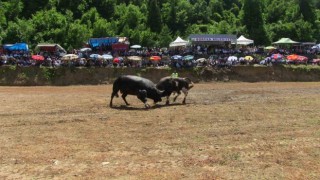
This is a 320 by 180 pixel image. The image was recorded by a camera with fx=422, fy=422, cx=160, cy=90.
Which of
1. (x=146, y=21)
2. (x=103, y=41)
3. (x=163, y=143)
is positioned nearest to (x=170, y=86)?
(x=163, y=143)

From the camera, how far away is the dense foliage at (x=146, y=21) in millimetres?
85750

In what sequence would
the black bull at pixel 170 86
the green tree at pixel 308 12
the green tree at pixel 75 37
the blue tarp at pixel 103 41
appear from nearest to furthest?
the black bull at pixel 170 86
the blue tarp at pixel 103 41
the green tree at pixel 75 37
the green tree at pixel 308 12

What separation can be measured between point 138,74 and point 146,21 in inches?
2011

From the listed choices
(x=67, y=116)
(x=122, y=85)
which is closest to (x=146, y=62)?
(x=122, y=85)

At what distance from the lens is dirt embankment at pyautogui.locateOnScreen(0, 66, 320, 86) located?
1944 inches

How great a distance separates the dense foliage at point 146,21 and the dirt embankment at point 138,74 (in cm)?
3253

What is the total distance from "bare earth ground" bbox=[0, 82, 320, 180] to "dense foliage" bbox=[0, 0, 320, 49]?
6486cm

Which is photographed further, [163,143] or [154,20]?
[154,20]

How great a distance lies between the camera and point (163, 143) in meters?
13.6

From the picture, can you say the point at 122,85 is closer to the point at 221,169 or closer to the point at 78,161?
the point at 78,161

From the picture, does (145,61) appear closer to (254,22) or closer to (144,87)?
(144,87)

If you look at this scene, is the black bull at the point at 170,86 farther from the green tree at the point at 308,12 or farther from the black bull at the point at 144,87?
the green tree at the point at 308,12

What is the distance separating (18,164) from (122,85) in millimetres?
12854

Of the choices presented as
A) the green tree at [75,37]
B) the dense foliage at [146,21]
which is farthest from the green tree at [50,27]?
the green tree at [75,37]
